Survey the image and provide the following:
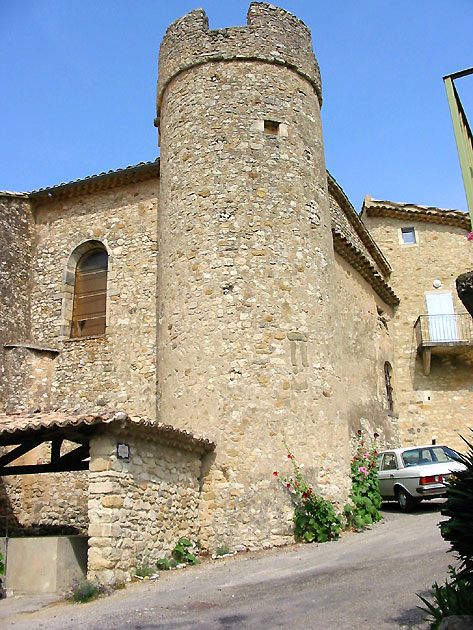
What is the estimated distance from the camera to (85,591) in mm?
7168

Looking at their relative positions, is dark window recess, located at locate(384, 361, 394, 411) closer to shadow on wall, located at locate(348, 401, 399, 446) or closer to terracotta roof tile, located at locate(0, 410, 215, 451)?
shadow on wall, located at locate(348, 401, 399, 446)

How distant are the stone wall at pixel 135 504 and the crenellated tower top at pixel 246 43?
8.09 meters

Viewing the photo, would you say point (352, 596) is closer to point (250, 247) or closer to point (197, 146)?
point (250, 247)

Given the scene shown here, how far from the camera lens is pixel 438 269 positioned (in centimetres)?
2019

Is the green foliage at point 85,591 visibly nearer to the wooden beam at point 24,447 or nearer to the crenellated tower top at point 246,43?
the wooden beam at point 24,447

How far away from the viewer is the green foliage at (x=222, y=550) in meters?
9.61

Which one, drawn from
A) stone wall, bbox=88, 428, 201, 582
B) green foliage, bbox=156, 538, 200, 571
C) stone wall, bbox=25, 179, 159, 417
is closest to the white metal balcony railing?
stone wall, bbox=25, 179, 159, 417

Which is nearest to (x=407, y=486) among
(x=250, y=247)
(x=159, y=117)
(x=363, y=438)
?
(x=363, y=438)

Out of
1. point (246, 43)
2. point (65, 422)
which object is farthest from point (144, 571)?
point (246, 43)

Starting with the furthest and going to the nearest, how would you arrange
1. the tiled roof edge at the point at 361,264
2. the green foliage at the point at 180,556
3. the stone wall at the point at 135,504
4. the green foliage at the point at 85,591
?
1. the tiled roof edge at the point at 361,264
2. the green foliage at the point at 180,556
3. the stone wall at the point at 135,504
4. the green foliage at the point at 85,591

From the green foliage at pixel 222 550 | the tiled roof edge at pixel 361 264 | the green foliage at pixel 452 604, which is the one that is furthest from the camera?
the tiled roof edge at pixel 361 264

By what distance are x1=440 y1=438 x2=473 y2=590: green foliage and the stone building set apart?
431cm

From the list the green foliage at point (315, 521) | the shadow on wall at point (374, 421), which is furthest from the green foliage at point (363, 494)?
the shadow on wall at point (374, 421)

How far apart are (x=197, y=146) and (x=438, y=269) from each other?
35.9 ft
